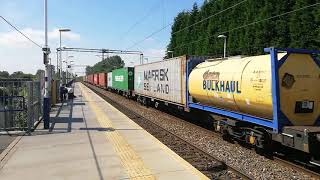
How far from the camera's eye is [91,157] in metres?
10.9

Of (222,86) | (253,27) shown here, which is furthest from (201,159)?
(253,27)

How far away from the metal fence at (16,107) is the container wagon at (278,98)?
6.95 m

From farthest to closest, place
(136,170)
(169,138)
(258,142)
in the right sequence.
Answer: (169,138), (258,142), (136,170)

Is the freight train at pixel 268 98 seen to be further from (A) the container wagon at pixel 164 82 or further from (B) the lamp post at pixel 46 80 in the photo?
(B) the lamp post at pixel 46 80

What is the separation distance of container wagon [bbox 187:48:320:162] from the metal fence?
22.8 ft

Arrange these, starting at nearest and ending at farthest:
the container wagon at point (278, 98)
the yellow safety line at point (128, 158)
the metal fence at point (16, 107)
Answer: the yellow safety line at point (128, 158) → the container wagon at point (278, 98) → the metal fence at point (16, 107)

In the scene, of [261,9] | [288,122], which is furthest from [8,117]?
[261,9]

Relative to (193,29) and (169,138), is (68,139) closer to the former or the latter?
(169,138)

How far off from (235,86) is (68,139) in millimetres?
5509

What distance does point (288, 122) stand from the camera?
10.7 meters

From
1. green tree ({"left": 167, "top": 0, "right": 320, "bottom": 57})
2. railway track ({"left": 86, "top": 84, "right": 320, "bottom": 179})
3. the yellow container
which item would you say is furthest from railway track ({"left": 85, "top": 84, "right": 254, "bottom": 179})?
green tree ({"left": 167, "top": 0, "right": 320, "bottom": 57})

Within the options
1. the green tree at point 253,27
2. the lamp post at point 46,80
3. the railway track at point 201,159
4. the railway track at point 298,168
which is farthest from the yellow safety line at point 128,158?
the green tree at point 253,27

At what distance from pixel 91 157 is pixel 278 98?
478 cm

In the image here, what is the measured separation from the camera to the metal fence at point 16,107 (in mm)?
15125
